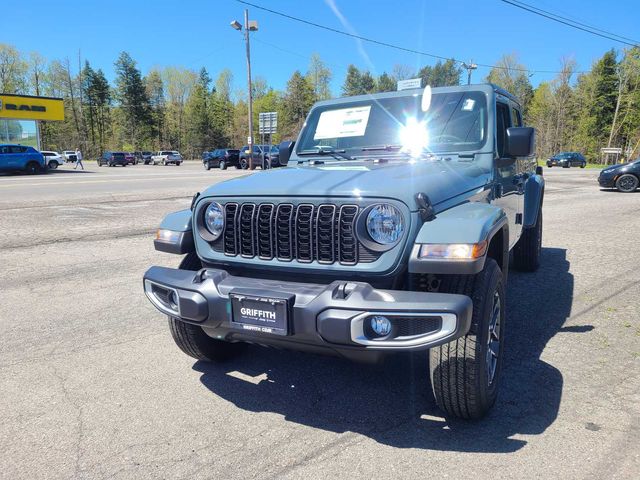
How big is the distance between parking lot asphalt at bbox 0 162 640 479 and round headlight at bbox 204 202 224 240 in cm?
106

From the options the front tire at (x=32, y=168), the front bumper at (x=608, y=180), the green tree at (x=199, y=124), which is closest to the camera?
the front bumper at (x=608, y=180)

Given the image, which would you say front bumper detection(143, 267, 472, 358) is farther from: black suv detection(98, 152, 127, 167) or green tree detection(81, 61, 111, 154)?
green tree detection(81, 61, 111, 154)

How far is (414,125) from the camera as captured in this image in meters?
4.01

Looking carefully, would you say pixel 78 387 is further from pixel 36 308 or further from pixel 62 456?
pixel 36 308

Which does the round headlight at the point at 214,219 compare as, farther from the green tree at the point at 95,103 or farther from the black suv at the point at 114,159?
the green tree at the point at 95,103

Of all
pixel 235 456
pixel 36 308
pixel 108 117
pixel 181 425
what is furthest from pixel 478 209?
pixel 108 117

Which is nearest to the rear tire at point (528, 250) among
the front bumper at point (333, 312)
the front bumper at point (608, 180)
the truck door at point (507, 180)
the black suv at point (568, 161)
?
the truck door at point (507, 180)

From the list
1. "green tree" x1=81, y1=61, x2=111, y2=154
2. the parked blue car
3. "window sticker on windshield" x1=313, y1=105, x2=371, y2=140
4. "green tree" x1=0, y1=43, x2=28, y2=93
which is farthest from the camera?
"green tree" x1=81, y1=61, x2=111, y2=154

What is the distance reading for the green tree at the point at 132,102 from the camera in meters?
80.9

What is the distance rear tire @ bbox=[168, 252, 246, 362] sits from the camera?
10.6ft

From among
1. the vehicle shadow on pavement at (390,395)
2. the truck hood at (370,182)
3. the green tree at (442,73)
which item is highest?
the green tree at (442,73)

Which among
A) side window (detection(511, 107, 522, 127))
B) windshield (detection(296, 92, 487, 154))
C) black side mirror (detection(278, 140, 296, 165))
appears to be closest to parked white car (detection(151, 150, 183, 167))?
black side mirror (detection(278, 140, 296, 165))

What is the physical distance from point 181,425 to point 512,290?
3.99m

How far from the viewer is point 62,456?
8.20ft
